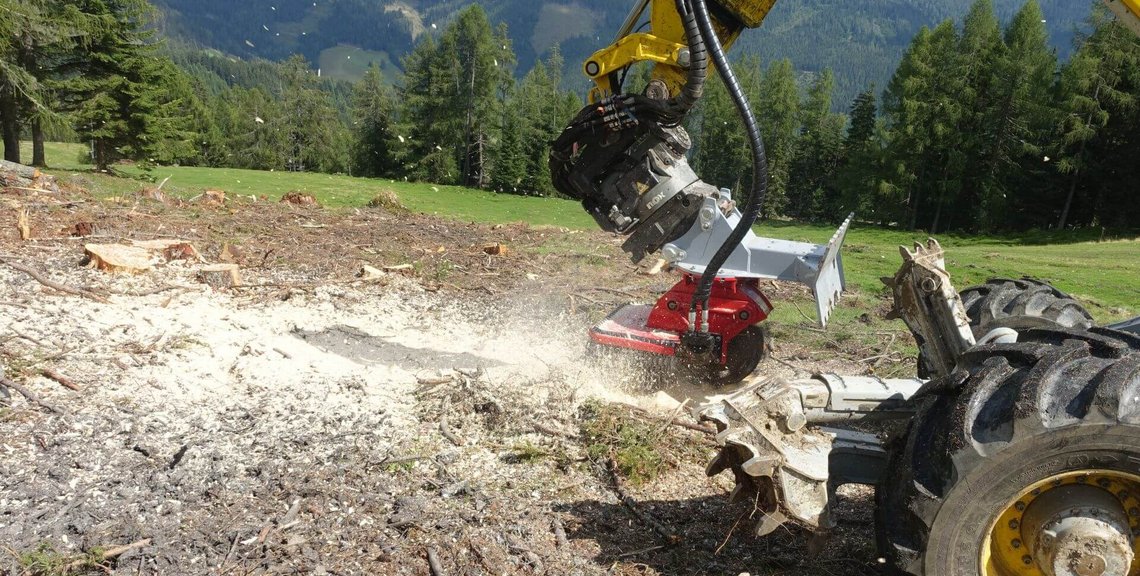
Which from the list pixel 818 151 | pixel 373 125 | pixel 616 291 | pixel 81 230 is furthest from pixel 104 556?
pixel 373 125

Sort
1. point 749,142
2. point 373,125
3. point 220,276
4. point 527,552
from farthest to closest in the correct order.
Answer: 1. point 373,125
2. point 220,276
3. point 749,142
4. point 527,552

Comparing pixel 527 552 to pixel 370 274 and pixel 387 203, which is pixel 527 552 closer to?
pixel 370 274

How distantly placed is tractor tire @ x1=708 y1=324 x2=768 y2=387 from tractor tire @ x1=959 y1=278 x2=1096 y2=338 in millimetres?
1677

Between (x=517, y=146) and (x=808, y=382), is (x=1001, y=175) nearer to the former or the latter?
(x=517, y=146)

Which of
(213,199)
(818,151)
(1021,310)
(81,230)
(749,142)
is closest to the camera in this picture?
(1021,310)

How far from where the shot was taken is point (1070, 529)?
2.40 meters

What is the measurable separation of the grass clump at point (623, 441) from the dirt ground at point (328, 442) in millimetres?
56

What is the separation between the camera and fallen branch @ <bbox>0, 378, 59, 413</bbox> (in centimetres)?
453

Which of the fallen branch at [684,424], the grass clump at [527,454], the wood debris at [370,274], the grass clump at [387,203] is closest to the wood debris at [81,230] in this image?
the wood debris at [370,274]

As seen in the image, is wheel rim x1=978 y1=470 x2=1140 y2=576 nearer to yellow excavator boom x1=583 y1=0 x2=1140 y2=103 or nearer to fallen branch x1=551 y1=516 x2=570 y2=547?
fallen branch x1=551 y1=516 x2=570 y2=547

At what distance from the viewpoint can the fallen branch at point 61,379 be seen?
4.87 metres

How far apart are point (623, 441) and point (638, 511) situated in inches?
26.3

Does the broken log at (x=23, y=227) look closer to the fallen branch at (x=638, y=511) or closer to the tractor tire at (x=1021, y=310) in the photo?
the fallen branch at (x=638, y=511)

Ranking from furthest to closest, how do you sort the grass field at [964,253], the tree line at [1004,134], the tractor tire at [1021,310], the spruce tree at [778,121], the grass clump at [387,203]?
1. the spruce tree at [778,121]
2. the tree line at [1004,134]
3. the grass clump at [387,203]
4. the grass field at [964,253]
5. the tractor tire at [1021,310]
